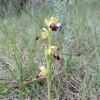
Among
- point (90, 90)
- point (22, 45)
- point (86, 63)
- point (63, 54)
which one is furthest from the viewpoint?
point (22, 45)

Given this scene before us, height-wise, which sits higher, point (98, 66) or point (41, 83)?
point (98, 66)

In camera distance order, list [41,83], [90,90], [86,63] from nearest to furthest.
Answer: [90,90] → [41,83] → [86,63]

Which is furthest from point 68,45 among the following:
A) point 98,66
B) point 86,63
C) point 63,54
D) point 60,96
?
point 60,96

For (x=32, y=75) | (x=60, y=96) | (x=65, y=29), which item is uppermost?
(x=65, y=29)

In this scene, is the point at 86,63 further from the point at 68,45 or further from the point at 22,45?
the point at 22,45

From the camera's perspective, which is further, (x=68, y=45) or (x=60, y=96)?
(x=68, y=45)

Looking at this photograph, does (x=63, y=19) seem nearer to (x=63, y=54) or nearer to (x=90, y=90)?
(x=63, y=54)

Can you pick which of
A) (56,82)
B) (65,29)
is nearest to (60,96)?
(56,82)

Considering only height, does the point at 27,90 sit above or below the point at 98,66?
below

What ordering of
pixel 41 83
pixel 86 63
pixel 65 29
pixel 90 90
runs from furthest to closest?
pixel 65 29 → pixel 86 63 → pixel 41 83 → pixel 90 90
